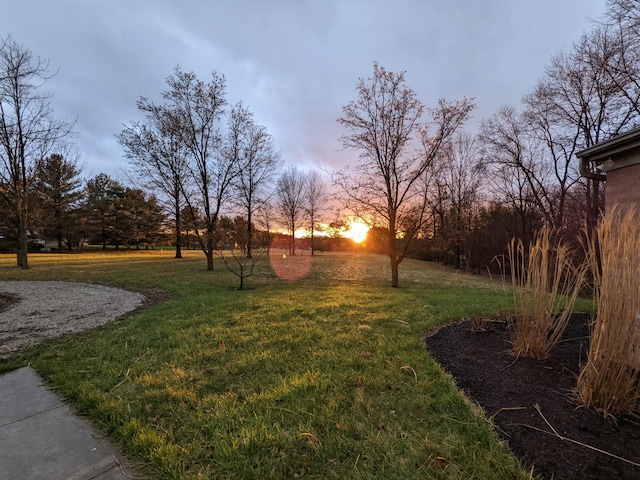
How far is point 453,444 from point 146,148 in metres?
17.4

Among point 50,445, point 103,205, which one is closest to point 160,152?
point 50,445

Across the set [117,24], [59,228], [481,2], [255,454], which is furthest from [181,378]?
[59,228]

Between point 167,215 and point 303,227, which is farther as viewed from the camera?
point 303,227

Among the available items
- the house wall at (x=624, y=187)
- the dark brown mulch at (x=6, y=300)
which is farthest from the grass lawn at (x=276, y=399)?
the dark brown mulch at (x=6, y=300)

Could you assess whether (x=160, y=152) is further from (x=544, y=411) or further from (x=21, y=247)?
(x=544, y=411)

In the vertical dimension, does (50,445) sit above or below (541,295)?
below

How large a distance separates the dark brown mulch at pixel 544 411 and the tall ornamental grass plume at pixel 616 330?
0.44 ft

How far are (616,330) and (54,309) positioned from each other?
8612 millimetres

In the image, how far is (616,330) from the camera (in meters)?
2.00

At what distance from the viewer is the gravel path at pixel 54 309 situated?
4.19m

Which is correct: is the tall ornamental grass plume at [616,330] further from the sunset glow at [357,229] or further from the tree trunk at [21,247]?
the tree trunk at [21,247]

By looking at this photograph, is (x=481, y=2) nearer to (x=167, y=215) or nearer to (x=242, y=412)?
(x=242, y=412)

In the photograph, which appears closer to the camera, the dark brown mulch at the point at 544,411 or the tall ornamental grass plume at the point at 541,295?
the dark brown mulch at the point at 544,411

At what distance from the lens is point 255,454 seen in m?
1.71
